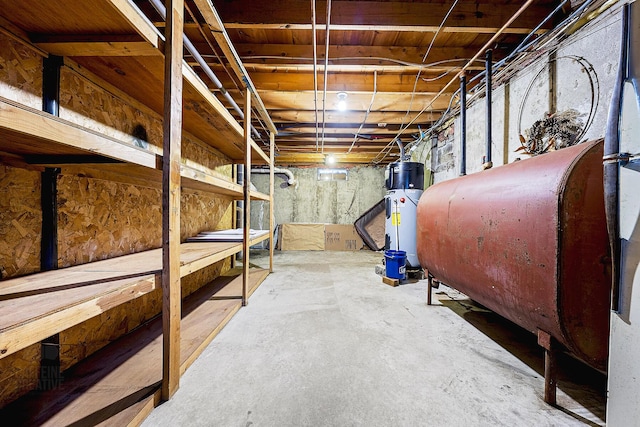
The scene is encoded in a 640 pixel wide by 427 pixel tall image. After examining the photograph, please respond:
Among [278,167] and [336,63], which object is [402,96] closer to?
[336,63]

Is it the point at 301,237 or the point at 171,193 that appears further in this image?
the point at 301,237

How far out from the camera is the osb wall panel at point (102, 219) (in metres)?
1.15

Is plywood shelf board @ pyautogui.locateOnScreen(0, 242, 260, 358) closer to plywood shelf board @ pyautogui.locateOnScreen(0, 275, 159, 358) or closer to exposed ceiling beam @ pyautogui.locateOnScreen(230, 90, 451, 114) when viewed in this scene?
plywood shelf board @ pyautogui.locateOnScreen(0, 275, 159, 358)

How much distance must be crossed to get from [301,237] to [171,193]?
15.2 feet

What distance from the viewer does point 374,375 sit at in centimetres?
116

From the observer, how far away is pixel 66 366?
3.71 feet

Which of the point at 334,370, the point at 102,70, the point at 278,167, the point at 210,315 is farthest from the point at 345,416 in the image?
the point at 278,167

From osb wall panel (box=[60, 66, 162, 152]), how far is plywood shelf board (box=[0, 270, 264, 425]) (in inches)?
49.7

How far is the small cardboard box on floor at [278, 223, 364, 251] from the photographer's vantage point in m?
5.48

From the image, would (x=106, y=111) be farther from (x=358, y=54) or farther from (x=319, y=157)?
(x=319, y=157)

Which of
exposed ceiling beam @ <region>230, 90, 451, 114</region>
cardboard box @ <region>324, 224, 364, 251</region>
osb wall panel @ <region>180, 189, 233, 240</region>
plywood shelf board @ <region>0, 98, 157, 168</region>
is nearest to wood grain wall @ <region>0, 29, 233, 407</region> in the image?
plywood shelf board @ <region>0, 98, 157, 168</region>

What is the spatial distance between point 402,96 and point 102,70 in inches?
105

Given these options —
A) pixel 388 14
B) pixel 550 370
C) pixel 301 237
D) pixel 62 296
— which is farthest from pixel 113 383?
pixel 301 237

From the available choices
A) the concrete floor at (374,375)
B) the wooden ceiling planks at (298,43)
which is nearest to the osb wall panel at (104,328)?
the concrete floor at (374,375)
